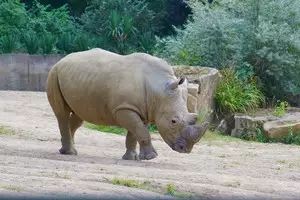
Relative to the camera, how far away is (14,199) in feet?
14.7

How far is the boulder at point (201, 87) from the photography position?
53.3ft

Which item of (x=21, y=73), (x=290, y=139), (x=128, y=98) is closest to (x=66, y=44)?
(x=21, y=73)

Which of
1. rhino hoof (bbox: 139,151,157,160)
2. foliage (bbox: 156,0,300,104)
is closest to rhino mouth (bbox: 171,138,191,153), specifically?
rhino hoof (bbox: 139,151,157,160)

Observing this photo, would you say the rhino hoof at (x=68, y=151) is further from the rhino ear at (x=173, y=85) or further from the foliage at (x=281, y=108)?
the foliage at (x=281, y=108)

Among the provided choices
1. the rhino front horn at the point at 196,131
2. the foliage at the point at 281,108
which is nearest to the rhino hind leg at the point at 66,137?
the rhino front horn at the point at 196,131

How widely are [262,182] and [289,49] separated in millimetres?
9831

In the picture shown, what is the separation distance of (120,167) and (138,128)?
38.4 inches

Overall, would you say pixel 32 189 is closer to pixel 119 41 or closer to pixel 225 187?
pixel 225 187

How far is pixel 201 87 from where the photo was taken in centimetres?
1681

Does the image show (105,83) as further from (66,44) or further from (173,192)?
(66,44)

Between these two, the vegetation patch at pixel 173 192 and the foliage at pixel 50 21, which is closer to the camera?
the vegetation patch at pixel 173 192

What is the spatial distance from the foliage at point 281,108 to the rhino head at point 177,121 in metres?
6.32

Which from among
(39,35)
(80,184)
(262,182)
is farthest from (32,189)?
(39,35)

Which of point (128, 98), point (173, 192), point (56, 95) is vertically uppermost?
point (173, 192)
